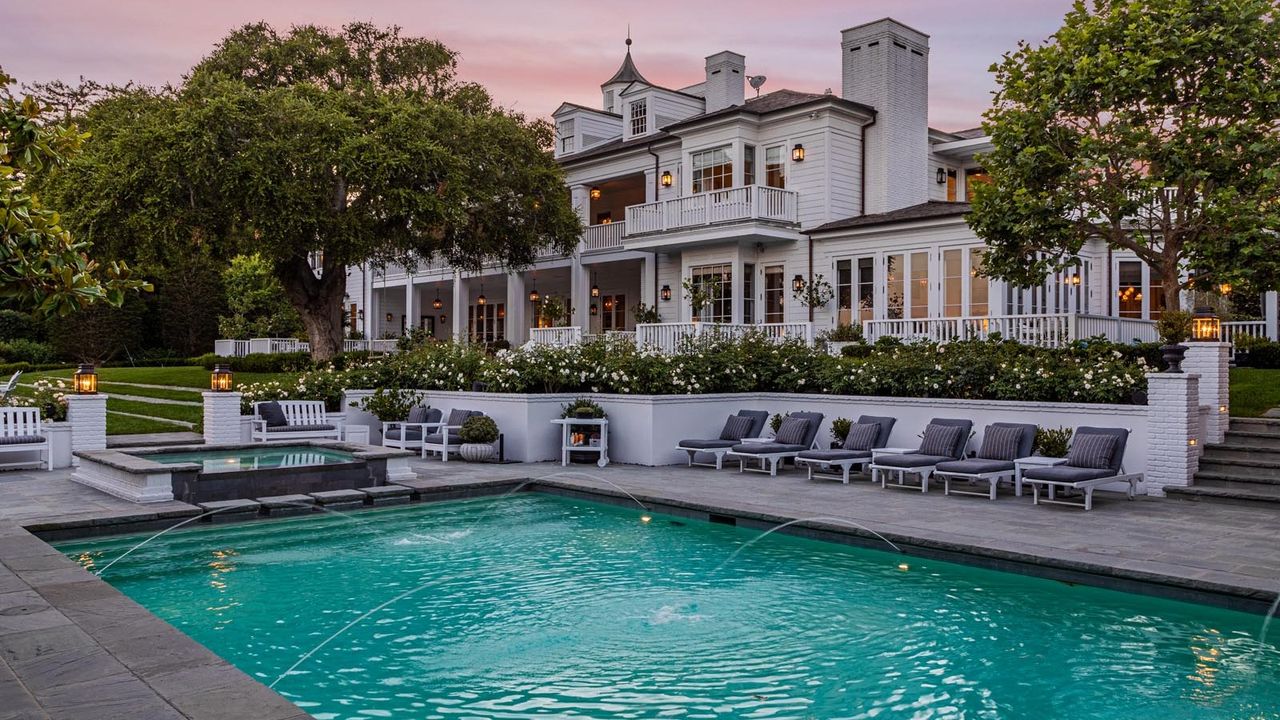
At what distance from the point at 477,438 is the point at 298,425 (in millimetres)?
3118

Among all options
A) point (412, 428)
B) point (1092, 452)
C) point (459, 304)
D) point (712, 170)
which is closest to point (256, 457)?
point (412, 428)

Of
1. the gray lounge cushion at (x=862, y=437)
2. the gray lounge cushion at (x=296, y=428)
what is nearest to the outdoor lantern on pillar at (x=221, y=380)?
the gray lounge cushion at (x=296, y=428)

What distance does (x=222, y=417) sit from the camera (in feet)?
49.4

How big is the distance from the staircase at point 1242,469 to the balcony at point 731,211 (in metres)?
12.9

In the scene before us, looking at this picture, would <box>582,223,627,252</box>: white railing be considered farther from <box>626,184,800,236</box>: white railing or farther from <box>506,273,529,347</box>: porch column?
<box>506,273,529,347</box>: porch column

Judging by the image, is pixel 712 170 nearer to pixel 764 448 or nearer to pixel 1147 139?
pixel 1147 139

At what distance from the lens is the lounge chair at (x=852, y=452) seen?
12516 millimetres

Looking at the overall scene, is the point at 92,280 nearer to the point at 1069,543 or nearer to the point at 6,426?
the point at 1069,543

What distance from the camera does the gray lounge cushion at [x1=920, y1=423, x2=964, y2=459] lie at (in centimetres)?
1223

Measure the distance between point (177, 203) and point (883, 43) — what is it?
734 inches

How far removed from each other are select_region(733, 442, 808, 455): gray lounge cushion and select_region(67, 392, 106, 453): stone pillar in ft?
32.1

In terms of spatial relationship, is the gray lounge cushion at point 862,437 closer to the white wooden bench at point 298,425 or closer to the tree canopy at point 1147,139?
the tree canopy at point 1147,139

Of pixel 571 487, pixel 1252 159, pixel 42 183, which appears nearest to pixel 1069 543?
pixel 571 487

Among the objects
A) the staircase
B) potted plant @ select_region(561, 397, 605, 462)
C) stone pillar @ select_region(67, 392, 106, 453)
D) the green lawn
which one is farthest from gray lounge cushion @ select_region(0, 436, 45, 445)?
the green lawn
